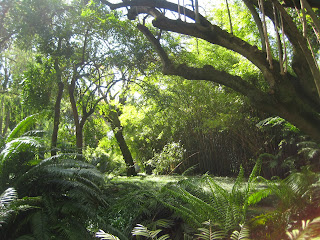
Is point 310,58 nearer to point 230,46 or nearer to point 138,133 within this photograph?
point 230,46

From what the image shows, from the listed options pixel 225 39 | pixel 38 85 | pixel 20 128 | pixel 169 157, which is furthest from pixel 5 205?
pixel 169 157

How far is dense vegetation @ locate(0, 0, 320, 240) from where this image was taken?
121 inches

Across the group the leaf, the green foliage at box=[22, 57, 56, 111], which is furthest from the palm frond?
the green foliage at box=[22, 57, 56, 111]

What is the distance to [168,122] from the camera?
10.3 m

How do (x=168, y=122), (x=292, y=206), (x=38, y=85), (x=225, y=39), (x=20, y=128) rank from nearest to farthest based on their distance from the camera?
(x=292, y=206) < (x=20, y=128) < (x=225, y=39) < (x=38, y=85) < (x=168, y=122)

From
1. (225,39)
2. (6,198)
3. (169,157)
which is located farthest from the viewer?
(169,157)

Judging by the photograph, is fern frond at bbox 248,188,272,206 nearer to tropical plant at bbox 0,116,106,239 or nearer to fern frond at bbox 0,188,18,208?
tropical plant at bbox 0,116,106,239

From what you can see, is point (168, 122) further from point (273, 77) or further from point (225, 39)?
point (273, 77)

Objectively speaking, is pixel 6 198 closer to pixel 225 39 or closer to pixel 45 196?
pixel 45 196

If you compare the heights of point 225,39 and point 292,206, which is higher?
point 225,39

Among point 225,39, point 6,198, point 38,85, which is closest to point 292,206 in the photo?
point 225,39

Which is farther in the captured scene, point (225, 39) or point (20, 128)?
point (225, 39)

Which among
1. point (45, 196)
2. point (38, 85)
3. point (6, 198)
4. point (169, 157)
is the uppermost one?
point (38, 85)

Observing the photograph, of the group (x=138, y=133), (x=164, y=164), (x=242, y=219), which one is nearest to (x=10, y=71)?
(x=138, y=133)
